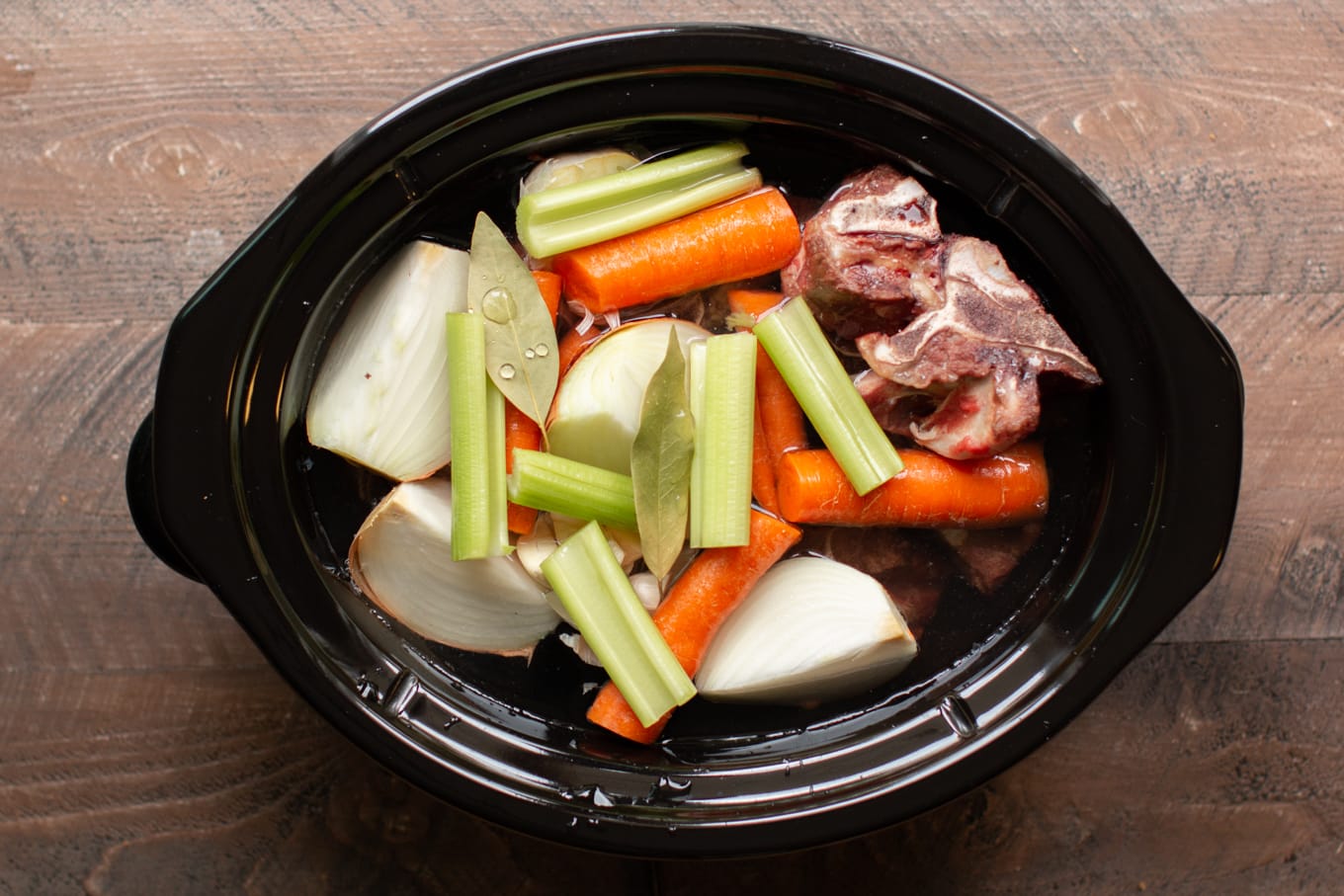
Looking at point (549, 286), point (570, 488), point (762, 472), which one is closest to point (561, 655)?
point (570, 488)

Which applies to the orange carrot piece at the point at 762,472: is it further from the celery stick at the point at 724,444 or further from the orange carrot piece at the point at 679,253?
the orange carrot piece at the point at 679,253

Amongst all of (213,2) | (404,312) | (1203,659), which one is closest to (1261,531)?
(1203,659)

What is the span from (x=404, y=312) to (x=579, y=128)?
0.29 metres

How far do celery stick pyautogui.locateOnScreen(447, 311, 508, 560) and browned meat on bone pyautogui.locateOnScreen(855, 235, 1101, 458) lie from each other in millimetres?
440

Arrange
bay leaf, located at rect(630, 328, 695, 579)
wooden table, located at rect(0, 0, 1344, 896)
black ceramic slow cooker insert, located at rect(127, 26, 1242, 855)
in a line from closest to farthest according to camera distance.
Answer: black ceramic slow cooker insert, located at rect(127, 26, 1242, 855), bay leaf, located at rect(630, 328, 695, 579), wooden table, located at rect(0, 0, 1344, 896)

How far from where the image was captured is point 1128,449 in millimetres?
1086

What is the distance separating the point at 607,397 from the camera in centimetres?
114

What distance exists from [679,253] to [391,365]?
357mm

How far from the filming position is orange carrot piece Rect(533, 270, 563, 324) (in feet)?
3.79

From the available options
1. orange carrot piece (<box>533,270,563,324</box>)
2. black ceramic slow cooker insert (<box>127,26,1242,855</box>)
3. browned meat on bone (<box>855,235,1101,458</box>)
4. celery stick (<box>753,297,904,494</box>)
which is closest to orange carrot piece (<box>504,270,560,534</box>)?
orange carrot piece (<box>533,270,563,324</box>)

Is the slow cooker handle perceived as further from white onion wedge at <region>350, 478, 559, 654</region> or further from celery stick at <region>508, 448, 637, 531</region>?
celery stick at <region>508, 448, 637, 531</region>

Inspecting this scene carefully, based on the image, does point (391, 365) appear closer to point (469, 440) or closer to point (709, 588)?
point (469, 440)

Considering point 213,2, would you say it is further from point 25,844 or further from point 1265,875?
point 1265,875

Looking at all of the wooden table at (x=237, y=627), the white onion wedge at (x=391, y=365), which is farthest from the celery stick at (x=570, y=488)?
the wooden table at (x=237, y=627)
